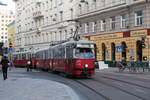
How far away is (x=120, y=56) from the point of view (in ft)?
151

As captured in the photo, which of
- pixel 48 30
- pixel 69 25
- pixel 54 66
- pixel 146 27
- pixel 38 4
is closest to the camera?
pixel 54 66

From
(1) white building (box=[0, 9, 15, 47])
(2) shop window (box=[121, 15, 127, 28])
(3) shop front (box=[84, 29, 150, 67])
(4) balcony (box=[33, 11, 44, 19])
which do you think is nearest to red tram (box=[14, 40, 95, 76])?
(3) shop front (box=[84, 29, 150, 67])

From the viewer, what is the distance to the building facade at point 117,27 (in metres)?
41.7

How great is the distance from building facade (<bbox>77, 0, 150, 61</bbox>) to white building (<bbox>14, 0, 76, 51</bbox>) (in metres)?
5.29

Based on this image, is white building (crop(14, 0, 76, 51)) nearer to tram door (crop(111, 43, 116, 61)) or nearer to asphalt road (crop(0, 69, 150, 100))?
tram door (crop(111, 43, 116, 61))

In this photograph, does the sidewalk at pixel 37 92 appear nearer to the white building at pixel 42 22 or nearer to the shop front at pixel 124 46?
the shop front at pixel 124 46

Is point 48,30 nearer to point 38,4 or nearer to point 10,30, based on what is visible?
point 38,4

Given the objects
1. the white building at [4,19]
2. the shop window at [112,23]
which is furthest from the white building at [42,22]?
the white building at [4,19]

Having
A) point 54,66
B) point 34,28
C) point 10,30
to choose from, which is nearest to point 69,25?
point 34,28

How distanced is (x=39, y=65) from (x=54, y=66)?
40.9 feet

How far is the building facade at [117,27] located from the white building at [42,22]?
5292 mm

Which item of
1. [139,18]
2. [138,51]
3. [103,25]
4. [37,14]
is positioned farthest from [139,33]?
[37,14]

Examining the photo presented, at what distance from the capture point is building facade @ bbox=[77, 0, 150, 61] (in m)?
41.7

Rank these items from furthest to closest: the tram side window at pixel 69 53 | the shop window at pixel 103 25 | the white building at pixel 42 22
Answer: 1. the white building at pixel 42 22
2. the shop window at pixel 103 25
3. the tram side window at pixel 69 53
